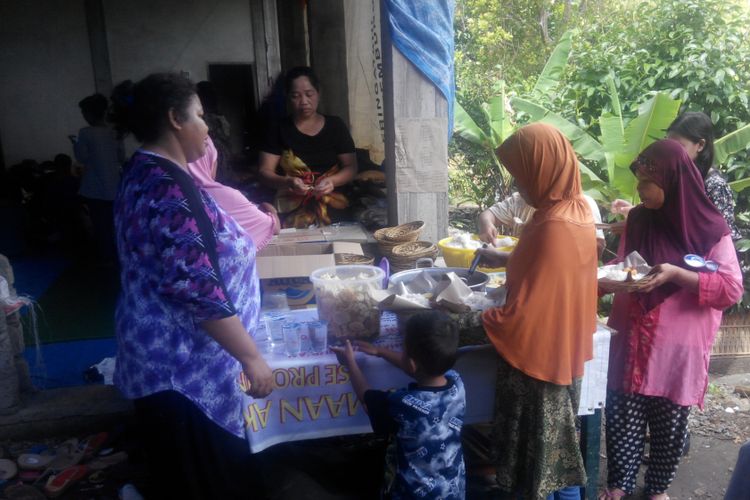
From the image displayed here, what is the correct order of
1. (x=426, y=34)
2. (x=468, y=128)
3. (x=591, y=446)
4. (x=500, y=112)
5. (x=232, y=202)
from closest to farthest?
(x=591, y=446) < (x=232, y=202) < (x=426, y=34) < (x=500, y=112) < (x=468, y=128)

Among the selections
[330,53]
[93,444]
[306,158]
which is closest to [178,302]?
[93,444]

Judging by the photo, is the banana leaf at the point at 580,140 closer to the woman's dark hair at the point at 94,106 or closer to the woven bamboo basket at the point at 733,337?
the woven bamboo basket at the point at 733,337

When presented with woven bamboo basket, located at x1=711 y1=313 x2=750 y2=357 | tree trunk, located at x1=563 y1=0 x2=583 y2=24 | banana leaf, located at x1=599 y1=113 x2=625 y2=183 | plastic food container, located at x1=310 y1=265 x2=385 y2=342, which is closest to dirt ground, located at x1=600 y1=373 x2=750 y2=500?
→ woven bamboo basket, located at x1=711 y1=313 x2=750 y2=357

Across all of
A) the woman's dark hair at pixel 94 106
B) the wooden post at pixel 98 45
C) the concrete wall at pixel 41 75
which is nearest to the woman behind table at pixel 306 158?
the woman's dark hair at pixel 94 106

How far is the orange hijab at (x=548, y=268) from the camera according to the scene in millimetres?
1950

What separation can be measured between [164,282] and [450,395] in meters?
1.00

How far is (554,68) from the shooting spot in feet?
22.4

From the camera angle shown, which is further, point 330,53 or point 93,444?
point 330,53

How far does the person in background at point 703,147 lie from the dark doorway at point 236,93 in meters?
6.40

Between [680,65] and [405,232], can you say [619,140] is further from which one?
[405,232]

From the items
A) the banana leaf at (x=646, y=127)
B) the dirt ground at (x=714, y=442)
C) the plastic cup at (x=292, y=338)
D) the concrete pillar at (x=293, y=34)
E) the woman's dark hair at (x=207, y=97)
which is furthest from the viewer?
the concrete pillar at (x=293, y=34)

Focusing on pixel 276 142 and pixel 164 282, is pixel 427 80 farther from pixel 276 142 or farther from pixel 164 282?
pixel 164 282

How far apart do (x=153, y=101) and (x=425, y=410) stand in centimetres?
130

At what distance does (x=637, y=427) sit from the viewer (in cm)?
274
